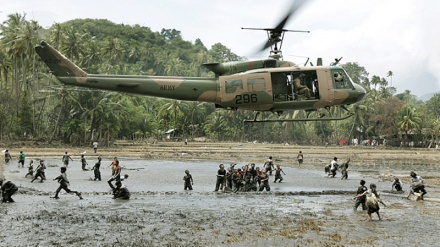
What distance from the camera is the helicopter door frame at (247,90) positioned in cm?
2066

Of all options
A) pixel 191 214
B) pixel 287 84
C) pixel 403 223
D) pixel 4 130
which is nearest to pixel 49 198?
pixel 191 214

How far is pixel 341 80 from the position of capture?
2166 centimetres

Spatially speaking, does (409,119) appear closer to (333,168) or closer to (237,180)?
(333,168)

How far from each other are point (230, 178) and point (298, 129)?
92015 mm

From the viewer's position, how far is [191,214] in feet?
59.8

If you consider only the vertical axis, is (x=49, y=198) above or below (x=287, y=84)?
below

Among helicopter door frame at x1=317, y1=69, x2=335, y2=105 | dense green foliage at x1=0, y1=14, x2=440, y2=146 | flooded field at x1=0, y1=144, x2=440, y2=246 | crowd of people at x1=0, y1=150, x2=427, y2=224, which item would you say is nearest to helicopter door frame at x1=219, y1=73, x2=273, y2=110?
helicopter door frame at x1=317, y1=69, x2=335, y2=105

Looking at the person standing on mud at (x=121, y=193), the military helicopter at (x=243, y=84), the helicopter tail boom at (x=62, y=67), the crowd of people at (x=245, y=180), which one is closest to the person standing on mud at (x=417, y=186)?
the military helicopter at (x=243, y=84)

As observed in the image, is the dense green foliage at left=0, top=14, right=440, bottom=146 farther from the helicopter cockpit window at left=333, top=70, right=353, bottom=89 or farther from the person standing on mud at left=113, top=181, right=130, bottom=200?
the helicopter cockpit window at left=333, top=70, right=353, bottom=89

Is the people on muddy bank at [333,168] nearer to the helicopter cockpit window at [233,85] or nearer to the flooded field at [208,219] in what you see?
the flooded field at [208,219]

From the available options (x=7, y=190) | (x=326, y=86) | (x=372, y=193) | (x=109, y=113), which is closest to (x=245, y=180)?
(x=326, y=86)

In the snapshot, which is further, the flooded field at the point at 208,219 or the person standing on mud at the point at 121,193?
the person standing on mud at the point at 121,193

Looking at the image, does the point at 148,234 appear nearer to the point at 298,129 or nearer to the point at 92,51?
the point at 92,51

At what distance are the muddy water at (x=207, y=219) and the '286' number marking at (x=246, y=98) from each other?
4.26 m
